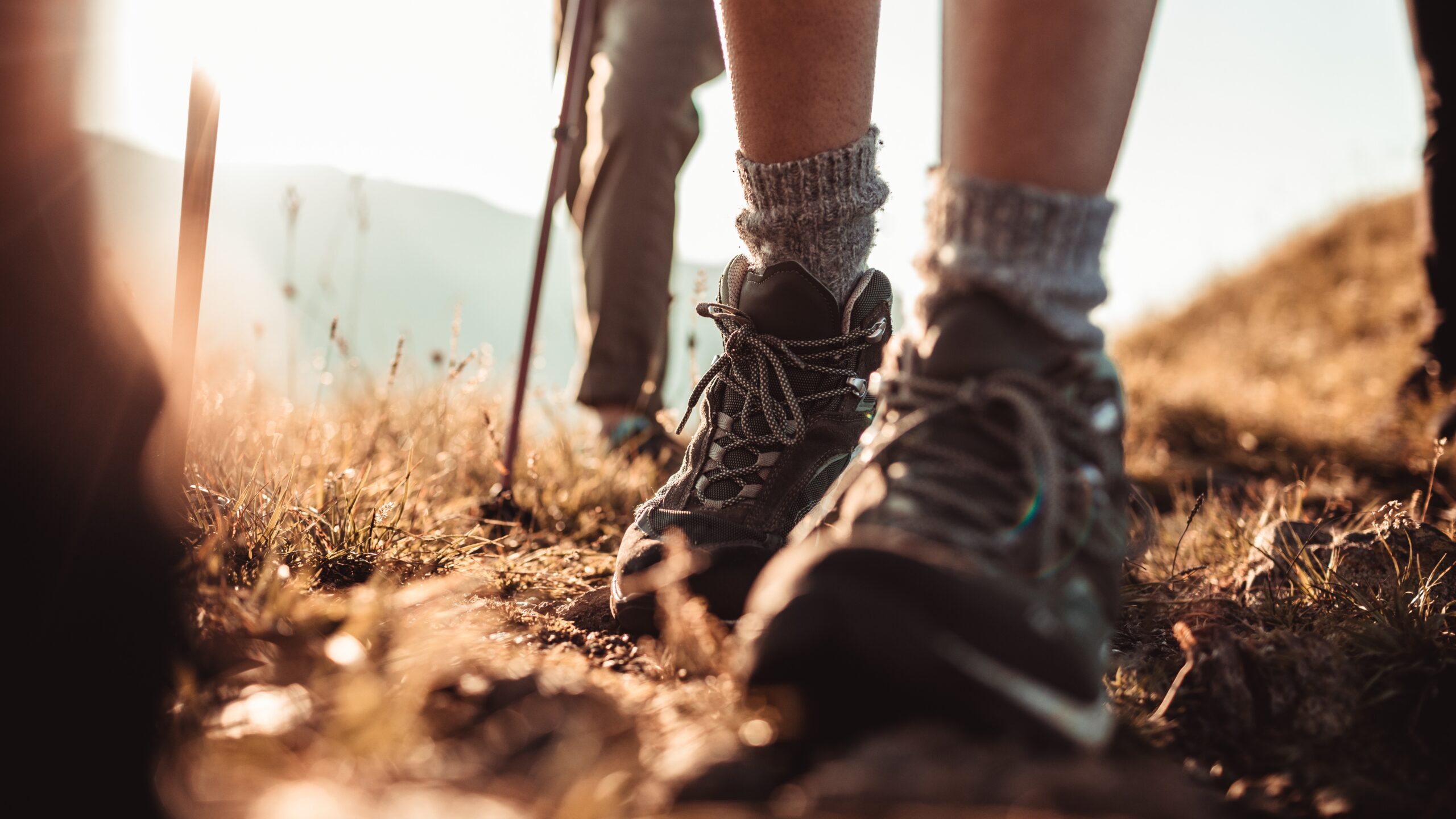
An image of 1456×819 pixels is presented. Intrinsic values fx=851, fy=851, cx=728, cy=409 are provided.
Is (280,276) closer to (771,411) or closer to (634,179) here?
(634,179)

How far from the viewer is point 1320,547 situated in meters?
1.56

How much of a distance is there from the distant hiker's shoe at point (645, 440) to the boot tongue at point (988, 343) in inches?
71.2

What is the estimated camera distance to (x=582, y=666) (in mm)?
1139

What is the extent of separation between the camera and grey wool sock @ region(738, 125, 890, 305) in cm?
135

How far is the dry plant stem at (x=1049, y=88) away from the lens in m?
0.93

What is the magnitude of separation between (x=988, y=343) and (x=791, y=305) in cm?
52

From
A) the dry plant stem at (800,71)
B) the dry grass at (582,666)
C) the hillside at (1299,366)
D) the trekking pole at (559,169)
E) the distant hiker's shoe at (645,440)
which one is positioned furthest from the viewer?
the hillside at (1299,366)

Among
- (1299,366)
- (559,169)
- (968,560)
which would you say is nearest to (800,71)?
(968,560)

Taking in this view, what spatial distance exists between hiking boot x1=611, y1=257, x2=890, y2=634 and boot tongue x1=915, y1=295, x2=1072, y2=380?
18.4 inches

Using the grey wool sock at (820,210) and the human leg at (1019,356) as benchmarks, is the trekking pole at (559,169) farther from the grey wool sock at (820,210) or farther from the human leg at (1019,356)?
the human leg at (1019,356)

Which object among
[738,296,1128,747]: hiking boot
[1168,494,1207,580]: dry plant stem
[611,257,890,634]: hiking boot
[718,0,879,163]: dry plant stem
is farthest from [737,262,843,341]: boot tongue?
[1168,494,1207,580]: dry plant stem

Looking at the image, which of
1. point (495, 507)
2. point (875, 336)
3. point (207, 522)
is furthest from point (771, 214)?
point (495, 507)

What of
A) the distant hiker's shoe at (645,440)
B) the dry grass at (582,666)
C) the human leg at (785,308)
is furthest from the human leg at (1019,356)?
the distant hiker's shoe at (645,440)

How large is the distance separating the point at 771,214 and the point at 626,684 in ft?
2.50
